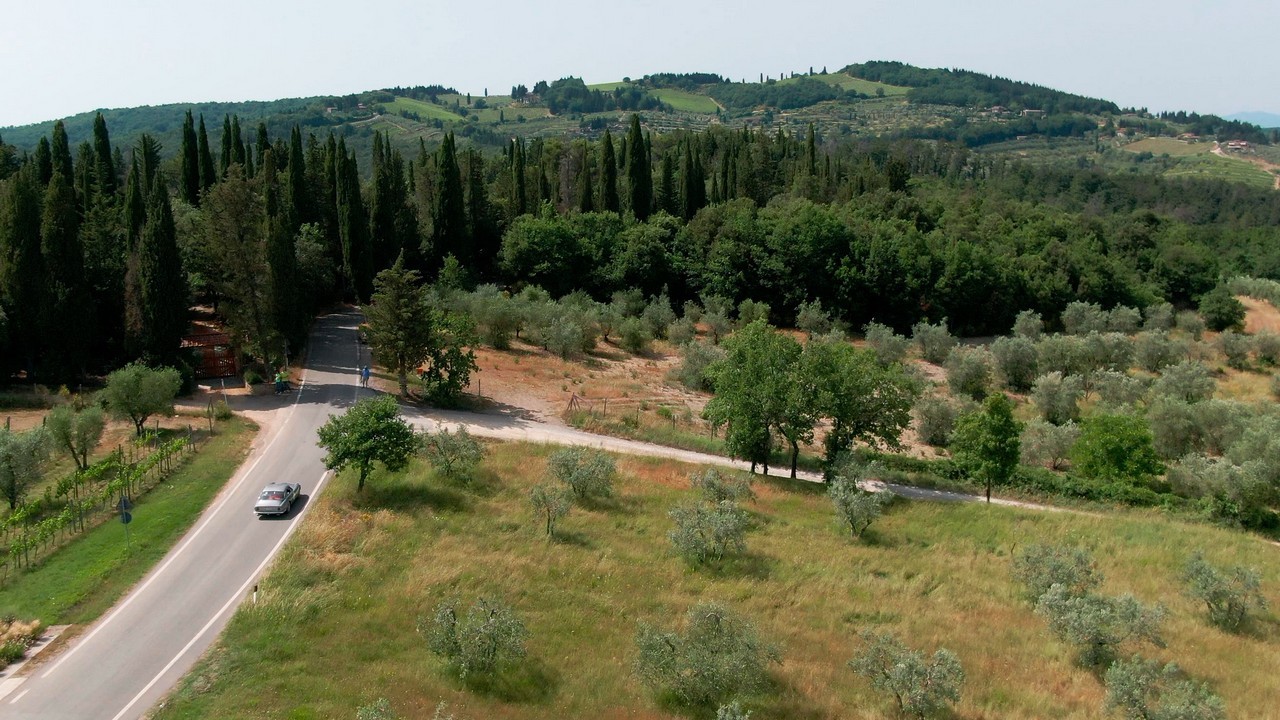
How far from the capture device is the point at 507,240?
64.5 metres

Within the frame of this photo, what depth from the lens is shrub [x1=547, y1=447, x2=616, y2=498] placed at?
29812 mm

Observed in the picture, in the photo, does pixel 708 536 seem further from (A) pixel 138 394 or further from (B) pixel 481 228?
(B) pixel 481 228

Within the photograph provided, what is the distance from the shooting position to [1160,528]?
2833cm

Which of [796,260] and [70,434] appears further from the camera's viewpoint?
[796,260]

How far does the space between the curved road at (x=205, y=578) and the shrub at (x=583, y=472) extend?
15.8ft

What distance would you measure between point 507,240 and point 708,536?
4310 cm

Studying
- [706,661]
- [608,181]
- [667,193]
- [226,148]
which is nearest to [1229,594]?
[706,661]

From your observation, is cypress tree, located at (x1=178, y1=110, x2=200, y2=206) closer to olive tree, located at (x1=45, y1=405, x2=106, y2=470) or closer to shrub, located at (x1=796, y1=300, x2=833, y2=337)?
olive tree, located at (x1=45, y1=405, x2=106, y2=470)

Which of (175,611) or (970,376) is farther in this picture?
(970,376)

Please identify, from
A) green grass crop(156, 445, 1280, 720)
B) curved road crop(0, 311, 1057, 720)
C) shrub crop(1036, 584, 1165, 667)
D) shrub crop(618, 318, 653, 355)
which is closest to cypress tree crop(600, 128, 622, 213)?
shrub crop(618, 318, 653, 355)

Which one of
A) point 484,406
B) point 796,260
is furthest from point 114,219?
point 796,260

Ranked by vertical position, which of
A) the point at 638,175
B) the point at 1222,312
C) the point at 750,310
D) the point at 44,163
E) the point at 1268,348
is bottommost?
the point at 1268,348

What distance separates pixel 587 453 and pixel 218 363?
72.2ft

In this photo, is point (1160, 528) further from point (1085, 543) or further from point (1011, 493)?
point (1011, 493)
